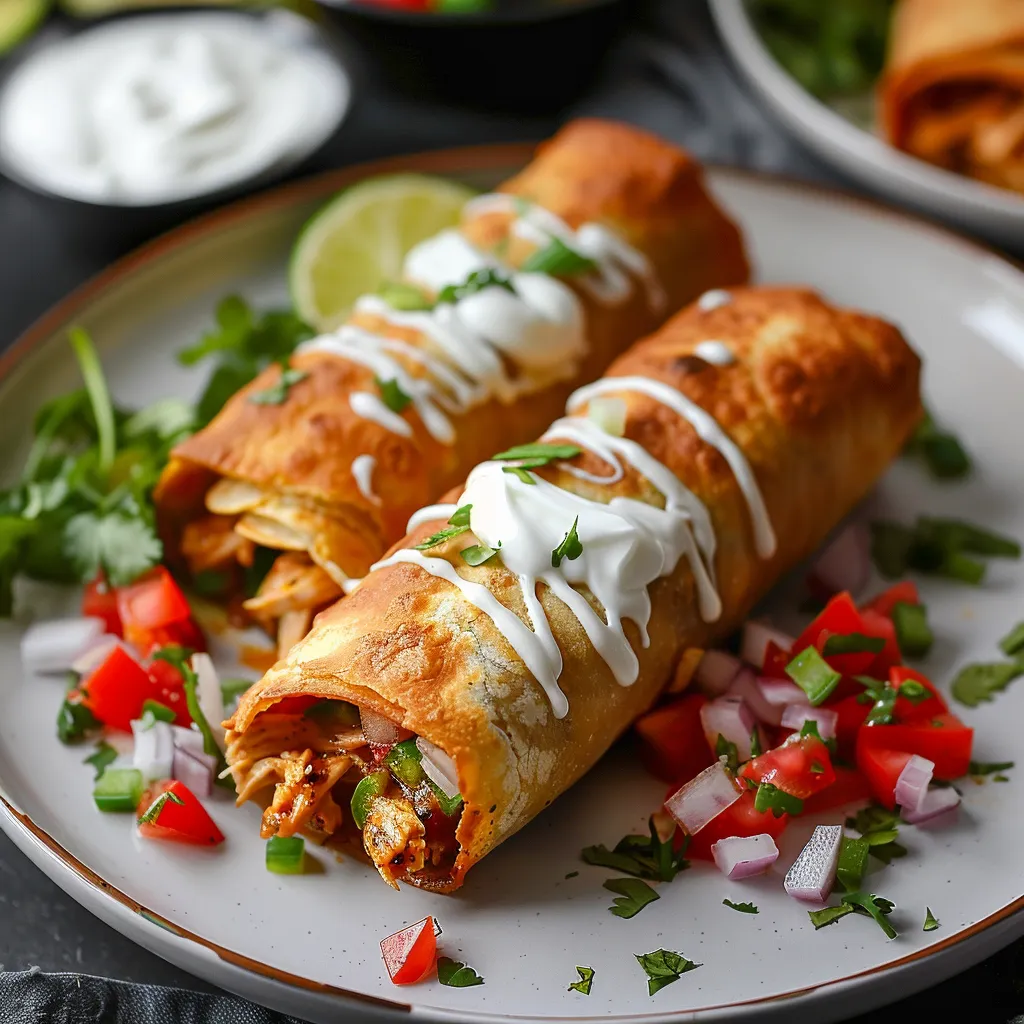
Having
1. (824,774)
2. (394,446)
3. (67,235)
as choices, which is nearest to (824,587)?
(824,774)

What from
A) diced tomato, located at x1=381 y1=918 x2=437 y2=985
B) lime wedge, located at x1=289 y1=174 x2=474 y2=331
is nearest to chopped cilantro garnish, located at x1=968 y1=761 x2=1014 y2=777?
diced tomato, located at x1=381 y1=918 x2=437 y2=985

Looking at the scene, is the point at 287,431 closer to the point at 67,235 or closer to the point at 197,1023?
the point at 197,1023

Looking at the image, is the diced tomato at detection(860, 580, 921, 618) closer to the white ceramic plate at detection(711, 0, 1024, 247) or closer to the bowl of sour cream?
the white ceramic plate at detection(711, 0, 1024, 247)

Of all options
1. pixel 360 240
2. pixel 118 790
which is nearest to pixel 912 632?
pixel 118 790

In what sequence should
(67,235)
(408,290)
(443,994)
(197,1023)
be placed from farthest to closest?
(67,235), (408,290), (197,1023), (443,994)

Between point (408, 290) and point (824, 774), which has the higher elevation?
point (408, 290)

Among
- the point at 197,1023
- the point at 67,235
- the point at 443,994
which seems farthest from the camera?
the point at 67,235

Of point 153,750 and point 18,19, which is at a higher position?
point 18,19

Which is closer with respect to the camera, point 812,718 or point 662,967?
point 662,967

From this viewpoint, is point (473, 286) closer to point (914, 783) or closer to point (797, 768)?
point (797, 768)
